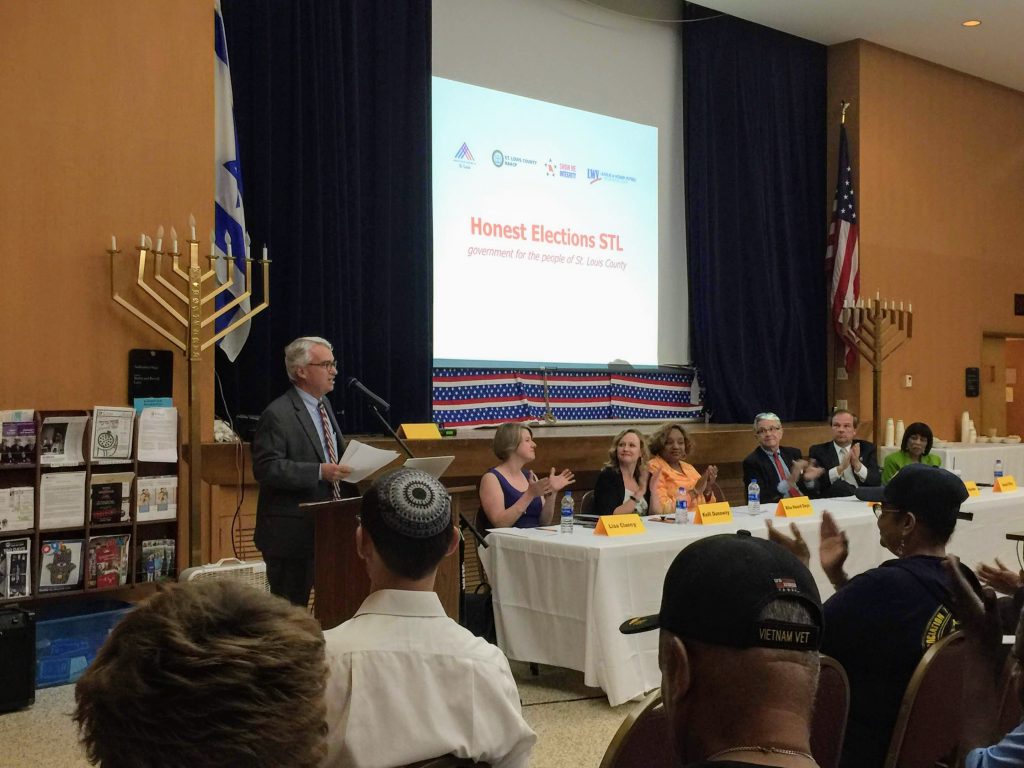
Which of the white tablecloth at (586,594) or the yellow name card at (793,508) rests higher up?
the yellow name card at (793,508)

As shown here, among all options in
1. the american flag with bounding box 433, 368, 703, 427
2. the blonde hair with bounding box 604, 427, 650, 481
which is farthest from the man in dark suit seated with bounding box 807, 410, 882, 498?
the american flag with bounding box 433, 368, 703, 427

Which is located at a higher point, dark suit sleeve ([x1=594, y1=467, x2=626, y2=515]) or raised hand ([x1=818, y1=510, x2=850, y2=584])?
raised hand ([x1=818, y1=510, x2=850, y2=584])

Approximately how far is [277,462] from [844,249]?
20.0 feet

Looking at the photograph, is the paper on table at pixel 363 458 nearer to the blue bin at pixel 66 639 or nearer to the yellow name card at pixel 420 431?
the blue bin at pixel 66 639

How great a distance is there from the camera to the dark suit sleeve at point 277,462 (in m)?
3.93

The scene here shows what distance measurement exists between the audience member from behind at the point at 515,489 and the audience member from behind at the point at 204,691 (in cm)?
352

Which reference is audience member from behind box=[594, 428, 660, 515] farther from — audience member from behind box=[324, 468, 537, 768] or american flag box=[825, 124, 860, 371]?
american flag box=[825, 124, 860, 371]

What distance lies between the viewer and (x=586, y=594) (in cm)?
387

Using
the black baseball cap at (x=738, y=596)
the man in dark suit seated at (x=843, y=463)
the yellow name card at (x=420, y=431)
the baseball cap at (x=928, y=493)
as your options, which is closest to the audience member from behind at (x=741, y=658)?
the black baseball cap at (x=738, y=596)

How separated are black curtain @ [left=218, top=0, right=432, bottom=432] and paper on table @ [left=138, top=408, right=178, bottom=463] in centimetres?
79

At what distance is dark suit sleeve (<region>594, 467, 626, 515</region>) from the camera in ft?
16.1

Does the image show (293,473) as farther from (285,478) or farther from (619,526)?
(619,526)

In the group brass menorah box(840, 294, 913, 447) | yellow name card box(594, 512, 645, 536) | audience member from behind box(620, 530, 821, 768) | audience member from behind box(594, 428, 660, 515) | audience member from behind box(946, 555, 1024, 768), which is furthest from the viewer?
brass menorah box(840, 294, 913, 447)

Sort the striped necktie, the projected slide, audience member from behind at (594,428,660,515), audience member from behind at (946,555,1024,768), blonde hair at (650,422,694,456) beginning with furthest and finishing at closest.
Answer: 1. the projected slide
2. blonde hair at (650,422,694,456)
3. audience member from behind at (594,428,660,515)
4. the striped necktie
5. audience member from behind at (946,555,1024,768)
